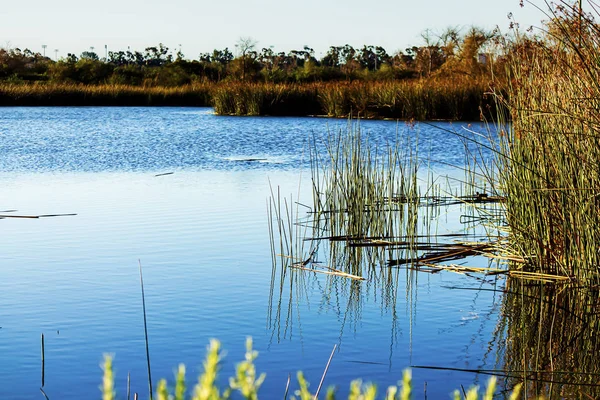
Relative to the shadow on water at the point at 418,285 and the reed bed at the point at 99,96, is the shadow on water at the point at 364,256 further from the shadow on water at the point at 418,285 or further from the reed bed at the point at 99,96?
the reed bed at the point at 99,96

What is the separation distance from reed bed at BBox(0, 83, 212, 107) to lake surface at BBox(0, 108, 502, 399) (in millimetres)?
17365

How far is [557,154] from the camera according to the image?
3584 mm

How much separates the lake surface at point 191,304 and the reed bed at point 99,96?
17365mm

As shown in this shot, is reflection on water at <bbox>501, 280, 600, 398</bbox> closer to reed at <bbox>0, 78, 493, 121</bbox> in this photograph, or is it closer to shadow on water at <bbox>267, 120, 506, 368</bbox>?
shadow on water at <bbox>267, 120, 506, 368</bbox>

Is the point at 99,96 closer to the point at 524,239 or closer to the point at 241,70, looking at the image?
the point at 241,70

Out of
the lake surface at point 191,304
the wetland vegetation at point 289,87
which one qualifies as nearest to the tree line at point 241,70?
the wetland vegetation at point 289,87

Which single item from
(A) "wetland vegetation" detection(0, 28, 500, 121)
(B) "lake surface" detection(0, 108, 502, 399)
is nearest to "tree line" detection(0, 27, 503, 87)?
(A) "wetland vegetation" detection(0, 28, 500, 121)

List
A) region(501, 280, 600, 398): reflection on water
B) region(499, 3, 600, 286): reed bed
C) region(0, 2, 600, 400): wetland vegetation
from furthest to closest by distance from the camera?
1. region(499, 3, 600, 286): reed bed
2. region(0, 2, 600, 400): wetland vegetation
3. region(501, 280, 600, 398): reflection on water

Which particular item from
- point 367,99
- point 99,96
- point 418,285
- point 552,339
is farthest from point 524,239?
point 99,96

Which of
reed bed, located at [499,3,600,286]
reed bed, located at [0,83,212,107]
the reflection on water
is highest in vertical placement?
reed bed, located at [0,83,212,107]

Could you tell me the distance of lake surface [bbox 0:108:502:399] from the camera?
2.88 m

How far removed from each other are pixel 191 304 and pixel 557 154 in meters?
1.72

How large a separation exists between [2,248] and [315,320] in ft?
7.14

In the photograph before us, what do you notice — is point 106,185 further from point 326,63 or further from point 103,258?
point 326,63
